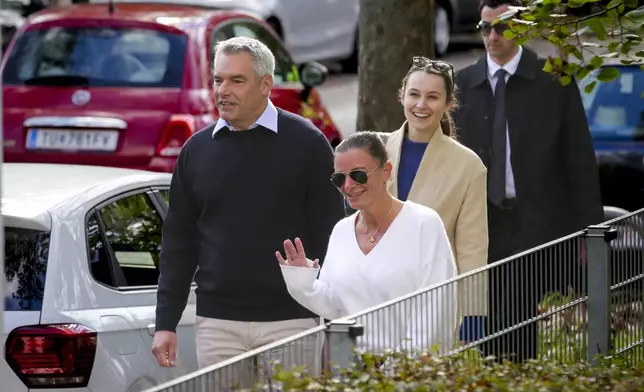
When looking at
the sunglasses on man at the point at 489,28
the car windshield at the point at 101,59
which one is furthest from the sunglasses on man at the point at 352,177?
the car windshield at the point at 101,59

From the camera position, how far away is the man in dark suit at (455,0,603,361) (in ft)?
25.5

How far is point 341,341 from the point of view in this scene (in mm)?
4625

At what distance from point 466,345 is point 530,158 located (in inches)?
97.7

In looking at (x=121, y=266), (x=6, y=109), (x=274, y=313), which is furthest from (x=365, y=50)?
(x=274, y=313)

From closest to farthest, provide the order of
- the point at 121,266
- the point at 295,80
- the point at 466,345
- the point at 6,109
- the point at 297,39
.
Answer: the point at 466,345 < the point at 121,266 < the point at 6,109 < the point at 295,80 < the point at 297,39

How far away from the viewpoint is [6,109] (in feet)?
38.3

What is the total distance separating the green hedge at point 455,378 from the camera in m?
4.48

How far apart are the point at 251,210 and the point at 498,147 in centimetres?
202

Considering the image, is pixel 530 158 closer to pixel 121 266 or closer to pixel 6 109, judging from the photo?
pixel 121 266

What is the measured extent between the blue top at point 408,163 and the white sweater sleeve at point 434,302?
1.14 m

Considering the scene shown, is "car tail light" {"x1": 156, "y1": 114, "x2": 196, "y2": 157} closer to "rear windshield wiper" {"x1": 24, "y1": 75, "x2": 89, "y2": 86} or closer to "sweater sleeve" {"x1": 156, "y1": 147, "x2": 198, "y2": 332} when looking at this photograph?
"rear windshield wiper" {"x1": 24, "y1": 75, "x2": 89, "y2": 86}

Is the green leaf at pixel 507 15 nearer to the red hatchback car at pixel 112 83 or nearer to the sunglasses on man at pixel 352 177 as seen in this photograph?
the sunglasses on man at pixel 352 177

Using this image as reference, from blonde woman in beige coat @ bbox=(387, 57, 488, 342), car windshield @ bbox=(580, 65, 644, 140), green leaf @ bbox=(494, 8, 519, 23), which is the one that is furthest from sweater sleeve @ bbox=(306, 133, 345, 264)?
car windshield @ bbox=(580, 65, 644, 140)

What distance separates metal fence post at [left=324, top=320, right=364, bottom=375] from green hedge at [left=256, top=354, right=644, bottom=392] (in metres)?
0.04
